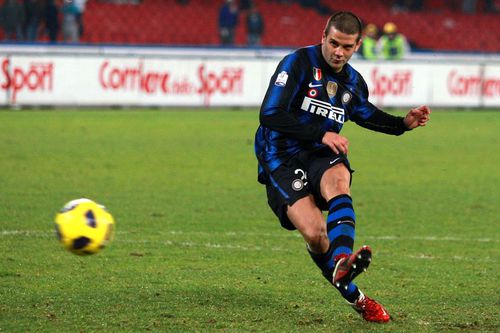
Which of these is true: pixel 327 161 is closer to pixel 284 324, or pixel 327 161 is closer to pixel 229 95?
pixel 284 324

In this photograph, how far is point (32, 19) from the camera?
2550cm

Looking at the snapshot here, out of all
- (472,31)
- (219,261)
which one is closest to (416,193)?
(219,261)

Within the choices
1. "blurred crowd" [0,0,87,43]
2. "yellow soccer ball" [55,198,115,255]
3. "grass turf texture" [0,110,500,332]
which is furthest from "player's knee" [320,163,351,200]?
"blurred crowd" [0,0,87,43]

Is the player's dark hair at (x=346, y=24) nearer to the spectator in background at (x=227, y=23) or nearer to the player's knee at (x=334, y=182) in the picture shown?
the player's knee at (x=334, y=182)

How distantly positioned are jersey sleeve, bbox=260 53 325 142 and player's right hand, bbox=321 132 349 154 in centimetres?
6

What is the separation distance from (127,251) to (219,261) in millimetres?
830

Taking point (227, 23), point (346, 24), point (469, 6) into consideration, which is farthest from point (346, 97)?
point (469, 6)

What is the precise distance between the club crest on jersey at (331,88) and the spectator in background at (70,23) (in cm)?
2063

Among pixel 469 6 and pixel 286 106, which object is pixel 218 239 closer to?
pixel 286 106

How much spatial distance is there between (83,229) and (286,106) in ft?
4.58

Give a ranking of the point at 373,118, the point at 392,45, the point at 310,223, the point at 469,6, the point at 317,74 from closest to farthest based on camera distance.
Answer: the point at 310,223 < the point at 317,74 < the point at 373,118 < the point at 392,45 < the point at 469,6

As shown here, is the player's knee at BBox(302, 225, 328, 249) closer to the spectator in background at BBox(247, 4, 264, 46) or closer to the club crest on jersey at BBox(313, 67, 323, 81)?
the club crest on jersey at BBox(313, 67, 323, 81)

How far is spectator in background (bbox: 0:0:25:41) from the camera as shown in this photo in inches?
989

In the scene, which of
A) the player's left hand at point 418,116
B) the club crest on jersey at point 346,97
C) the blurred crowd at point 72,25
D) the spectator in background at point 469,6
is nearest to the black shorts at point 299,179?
the club crest on jersey at point 346,97
